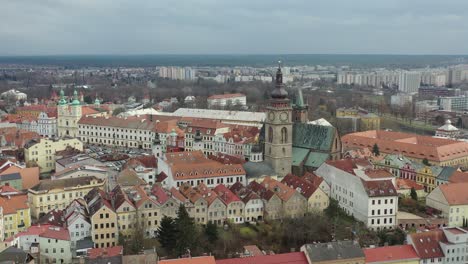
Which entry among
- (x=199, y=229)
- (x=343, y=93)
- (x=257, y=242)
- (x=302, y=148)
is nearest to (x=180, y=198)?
(x=199, y=229)

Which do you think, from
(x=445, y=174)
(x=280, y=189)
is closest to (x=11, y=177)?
(x=280, y=189)

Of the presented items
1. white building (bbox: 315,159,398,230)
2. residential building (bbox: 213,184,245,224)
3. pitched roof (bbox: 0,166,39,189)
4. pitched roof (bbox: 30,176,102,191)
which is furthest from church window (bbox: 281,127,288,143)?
pitched roof (bbox: 0,166,39,189)

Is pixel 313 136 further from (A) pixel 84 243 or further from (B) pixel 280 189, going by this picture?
(A) pixel 84 243

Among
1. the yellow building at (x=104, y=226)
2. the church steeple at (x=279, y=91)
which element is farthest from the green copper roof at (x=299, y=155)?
the yellow building at (x=104, y=226)

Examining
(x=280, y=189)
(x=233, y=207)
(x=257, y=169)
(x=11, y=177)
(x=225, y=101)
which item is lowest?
(x=233, y=207)

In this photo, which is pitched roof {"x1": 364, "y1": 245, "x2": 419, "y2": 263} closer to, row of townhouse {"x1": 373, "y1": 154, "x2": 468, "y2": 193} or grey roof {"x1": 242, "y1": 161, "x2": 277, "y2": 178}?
row of townhouse {"x1": 373, "y1": 154, "x2": 468, "y2": 193}

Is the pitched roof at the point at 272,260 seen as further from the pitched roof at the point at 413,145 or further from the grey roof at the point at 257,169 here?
the pitched roof at the point at 413,145

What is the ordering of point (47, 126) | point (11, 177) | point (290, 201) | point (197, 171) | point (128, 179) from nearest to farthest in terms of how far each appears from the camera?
point (290, 201), point (128, 179), point (11, 177), point (197, 171), point (47, 126)
